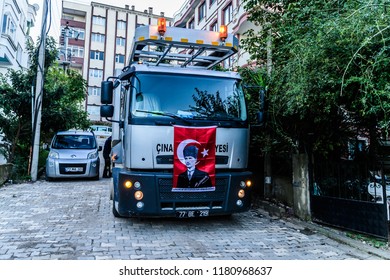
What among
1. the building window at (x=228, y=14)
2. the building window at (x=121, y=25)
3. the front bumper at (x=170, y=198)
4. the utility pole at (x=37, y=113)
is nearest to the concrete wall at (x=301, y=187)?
the front bumper at (x=170, y=198)

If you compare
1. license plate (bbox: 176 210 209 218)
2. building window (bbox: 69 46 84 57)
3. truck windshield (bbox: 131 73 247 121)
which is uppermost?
building window (bbox: 69 46 84 57)

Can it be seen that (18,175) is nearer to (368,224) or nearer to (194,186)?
(194,186)

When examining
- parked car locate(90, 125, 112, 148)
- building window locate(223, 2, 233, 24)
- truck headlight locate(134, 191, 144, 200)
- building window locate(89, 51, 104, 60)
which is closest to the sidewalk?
truck headlight locate(134, 191, 144, 200)

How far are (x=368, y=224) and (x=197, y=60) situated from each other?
4.45 meters

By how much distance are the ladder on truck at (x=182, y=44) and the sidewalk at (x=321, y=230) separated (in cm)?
352

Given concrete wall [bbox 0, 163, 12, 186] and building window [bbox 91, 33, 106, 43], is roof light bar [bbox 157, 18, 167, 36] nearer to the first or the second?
concrete wall [bbox 0, 163, 12, 186]

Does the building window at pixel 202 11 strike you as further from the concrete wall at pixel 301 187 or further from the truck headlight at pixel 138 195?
the truck headlight at pixel 138 195

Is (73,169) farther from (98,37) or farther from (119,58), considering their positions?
(98,37)

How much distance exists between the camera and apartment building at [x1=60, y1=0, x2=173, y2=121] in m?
41.1

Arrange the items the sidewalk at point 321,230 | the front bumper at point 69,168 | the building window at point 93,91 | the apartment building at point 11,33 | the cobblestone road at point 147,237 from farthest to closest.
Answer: the building window at point 93,91 < the apartment building at point 11,33 < the front bumper at point 69,168 < the sidewalk at point 321,230 < the cobblestone road at point 147,237

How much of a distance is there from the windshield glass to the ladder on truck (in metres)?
6.44

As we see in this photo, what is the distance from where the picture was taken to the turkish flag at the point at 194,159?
16.4ft

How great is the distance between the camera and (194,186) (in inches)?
200

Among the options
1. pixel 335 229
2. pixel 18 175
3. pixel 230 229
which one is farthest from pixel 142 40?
pixel 18 175
